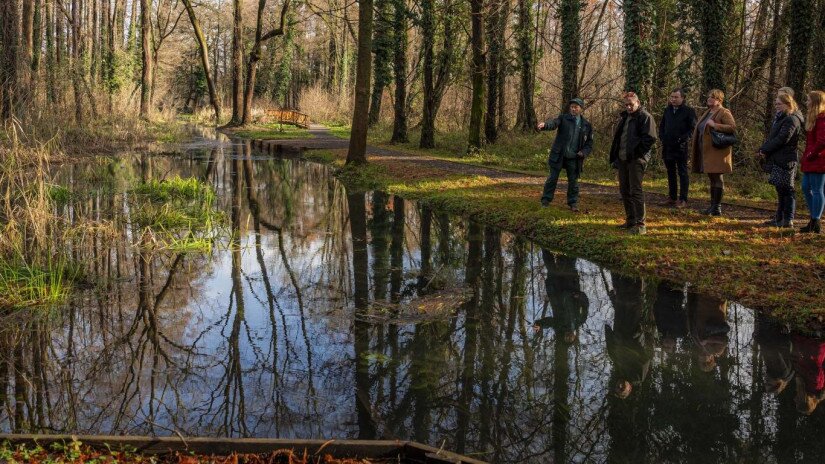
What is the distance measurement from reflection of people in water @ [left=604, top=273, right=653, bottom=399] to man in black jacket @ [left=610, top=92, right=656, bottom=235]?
169cm

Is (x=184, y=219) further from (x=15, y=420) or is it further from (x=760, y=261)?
(x=760, y=261)

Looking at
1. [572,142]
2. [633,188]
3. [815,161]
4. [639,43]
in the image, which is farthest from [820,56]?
[633,188]

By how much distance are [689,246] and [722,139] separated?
2.35 m

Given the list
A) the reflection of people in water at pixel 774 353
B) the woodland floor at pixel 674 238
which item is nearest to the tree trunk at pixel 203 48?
the woodland floor at pixel 674 238

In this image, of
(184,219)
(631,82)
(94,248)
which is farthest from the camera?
(631,82)

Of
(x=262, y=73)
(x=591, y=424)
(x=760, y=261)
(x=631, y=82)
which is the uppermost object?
(x=262, y=73)

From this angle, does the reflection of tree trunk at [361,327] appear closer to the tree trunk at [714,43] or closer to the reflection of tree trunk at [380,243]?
the reflection of tree trunk at [380,243]

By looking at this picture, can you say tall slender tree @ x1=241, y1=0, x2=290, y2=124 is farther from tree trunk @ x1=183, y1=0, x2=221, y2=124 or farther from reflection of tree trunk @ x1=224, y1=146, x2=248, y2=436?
reflection of tree trunk @ x1=224, y1=146, x2=248, y2=436

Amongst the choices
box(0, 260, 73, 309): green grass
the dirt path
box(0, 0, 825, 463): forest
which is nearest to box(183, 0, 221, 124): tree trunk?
the dirt path

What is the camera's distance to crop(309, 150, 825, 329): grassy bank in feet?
Result: 23.6

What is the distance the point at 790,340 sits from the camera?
19.9 ft

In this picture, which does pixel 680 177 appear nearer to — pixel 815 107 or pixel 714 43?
pixel 815 107

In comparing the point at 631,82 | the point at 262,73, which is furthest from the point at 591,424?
the point at 262,73

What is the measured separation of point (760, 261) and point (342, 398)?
17.7 feet
